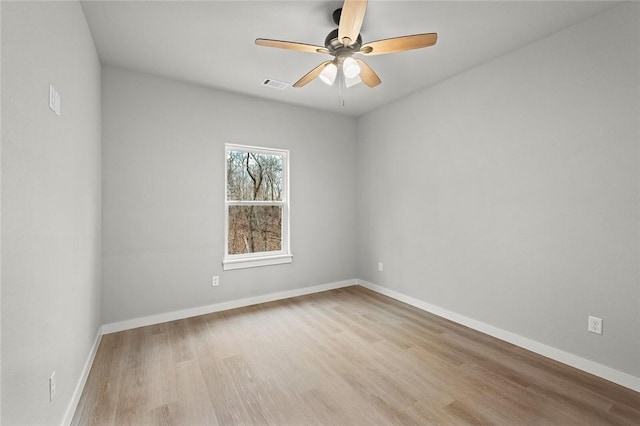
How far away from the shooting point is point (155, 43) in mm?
2598

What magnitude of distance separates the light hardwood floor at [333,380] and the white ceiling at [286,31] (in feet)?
8.97

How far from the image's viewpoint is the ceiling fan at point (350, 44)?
1803mm

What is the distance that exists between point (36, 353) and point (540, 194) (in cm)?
351

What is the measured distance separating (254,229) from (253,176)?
0.72m

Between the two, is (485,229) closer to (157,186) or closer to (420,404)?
(420,404)

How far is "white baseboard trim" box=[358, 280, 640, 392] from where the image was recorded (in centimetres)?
213

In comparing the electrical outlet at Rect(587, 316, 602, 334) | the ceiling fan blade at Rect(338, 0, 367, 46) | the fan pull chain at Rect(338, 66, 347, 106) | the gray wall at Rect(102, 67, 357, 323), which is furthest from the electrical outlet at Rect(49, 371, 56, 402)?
the electrical outlet at Rect(587, 316, 602, 334)

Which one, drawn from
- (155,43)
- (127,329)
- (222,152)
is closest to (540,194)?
(222,152)

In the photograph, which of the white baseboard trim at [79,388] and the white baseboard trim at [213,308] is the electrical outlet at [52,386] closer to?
the white baseboard trim at [79,388]

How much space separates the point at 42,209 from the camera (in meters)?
1.38

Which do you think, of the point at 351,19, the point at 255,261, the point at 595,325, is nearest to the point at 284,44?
the point at 351,19

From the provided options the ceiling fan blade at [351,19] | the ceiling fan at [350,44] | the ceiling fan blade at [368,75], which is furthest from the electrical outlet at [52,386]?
the ceiling fan blade at [368,75]

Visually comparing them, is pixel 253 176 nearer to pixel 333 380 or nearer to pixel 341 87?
pixel 341 87

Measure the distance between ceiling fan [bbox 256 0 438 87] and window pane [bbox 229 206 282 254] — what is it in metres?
2.02
